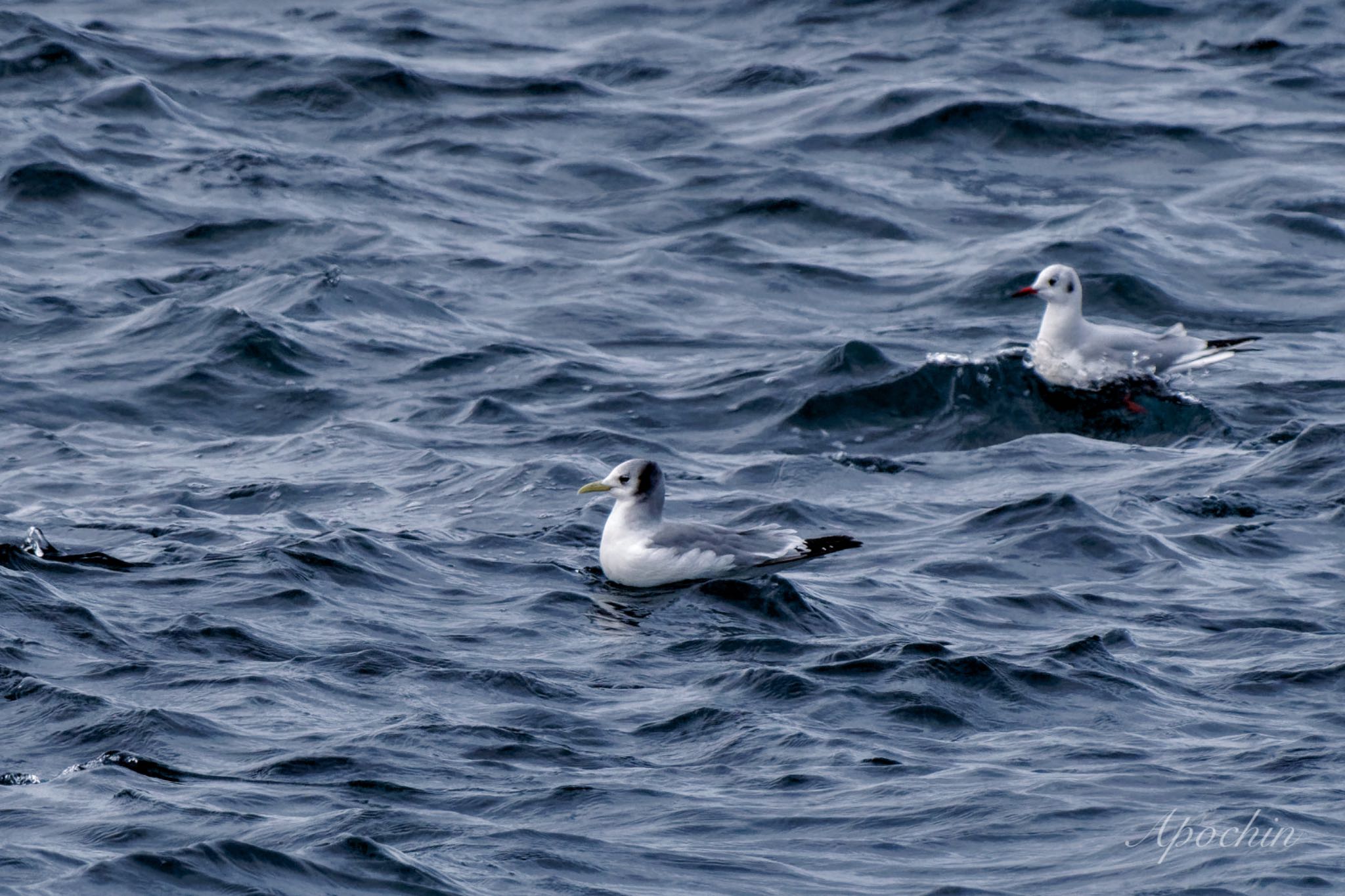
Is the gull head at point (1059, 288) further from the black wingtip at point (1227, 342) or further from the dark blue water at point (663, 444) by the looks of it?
the black wingtip at point (1227, 342)

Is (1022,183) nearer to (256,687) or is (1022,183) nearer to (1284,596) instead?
(1284,596)

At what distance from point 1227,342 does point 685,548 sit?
18.3 feet

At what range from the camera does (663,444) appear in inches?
520

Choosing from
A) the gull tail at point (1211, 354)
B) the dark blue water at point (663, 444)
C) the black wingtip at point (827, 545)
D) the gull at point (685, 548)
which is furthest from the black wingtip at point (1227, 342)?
the gull at point (685, 548)

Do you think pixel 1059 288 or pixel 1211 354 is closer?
pixel 1211 354

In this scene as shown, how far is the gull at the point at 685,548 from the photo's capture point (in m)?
10.5

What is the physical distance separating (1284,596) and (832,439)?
389 centimetres

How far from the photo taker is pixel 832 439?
13.5 metres

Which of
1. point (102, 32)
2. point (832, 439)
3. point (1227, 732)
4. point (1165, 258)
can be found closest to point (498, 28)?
point (102, 32)

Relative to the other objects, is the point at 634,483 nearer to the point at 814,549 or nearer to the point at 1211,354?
the point at 814,549
